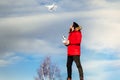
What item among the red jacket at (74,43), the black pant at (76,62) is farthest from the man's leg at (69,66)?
the red jacket at (74,43)

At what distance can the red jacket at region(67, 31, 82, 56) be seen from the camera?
91.6 feet

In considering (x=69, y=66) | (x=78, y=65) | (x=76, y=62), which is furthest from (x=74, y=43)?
(x=69, y=66)

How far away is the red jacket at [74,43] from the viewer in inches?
1099

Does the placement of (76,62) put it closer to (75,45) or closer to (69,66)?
(69,66)

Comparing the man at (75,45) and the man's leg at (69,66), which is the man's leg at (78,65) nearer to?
the man at (75,45)

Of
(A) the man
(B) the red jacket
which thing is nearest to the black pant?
(A) the man

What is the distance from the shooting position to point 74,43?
2798 centimetres

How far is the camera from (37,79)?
8706 centimetres

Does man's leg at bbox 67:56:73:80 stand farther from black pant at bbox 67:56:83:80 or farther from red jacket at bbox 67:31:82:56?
red jacket at bbox 67:31:82:56

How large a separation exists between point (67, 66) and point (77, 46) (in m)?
1.26

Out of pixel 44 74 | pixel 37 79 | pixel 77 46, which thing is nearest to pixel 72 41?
pixel 77 46

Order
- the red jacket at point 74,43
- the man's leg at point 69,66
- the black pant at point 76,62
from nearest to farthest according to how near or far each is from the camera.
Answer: the red jacket at point 74,43 < the black pant at point 76,62 < the man's leg at point 69,66

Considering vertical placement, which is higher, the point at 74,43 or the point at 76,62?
the point at 74,43

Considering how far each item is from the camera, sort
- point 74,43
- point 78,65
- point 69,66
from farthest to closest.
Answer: point 69,66 → point 78,65 → point 74,43
